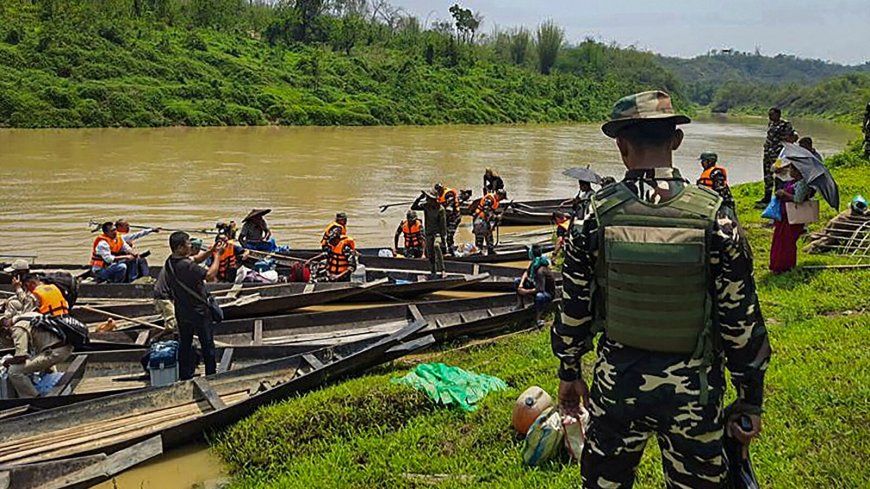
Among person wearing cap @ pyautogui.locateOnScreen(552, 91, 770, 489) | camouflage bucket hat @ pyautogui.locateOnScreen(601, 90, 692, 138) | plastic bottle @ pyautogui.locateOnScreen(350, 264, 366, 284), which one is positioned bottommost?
plastic bottle @ pyautogui.locateOnScreen(350, 264, 366, 284)

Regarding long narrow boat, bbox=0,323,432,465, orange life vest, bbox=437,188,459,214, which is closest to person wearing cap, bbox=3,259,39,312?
long narrow boat, bbox=0,323,432,465

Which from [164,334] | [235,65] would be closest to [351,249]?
[164,334]

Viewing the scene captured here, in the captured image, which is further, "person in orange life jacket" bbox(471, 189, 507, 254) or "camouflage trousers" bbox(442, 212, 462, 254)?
"person in orange life jacket" bbox(471, 189, 507, 254)

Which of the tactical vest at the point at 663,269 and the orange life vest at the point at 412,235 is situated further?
the orange life vest at the point at 412,235

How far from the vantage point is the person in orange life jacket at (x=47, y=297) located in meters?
5.96

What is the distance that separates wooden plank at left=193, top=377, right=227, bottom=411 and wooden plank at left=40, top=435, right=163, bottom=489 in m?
0.77

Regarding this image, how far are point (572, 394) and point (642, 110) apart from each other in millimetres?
1048

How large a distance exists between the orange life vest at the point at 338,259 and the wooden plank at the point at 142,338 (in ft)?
9.19

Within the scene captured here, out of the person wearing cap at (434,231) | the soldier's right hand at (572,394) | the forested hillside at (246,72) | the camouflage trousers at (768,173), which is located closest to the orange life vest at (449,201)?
the person wearing cap at (434,231)

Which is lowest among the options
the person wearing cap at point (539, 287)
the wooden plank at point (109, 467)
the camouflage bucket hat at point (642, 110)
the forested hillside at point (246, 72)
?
the wooden plank at point (109, 467)

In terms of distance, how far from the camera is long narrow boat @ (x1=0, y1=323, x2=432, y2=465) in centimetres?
498

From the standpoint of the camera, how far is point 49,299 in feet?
19.7

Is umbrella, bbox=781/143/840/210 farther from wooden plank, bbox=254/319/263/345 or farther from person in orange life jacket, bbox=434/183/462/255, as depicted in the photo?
person in orange life jacket, bbox=434/183/462/255

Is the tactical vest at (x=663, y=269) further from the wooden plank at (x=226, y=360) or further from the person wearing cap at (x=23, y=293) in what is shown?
the person wearing cap at (x=23, y=293)
